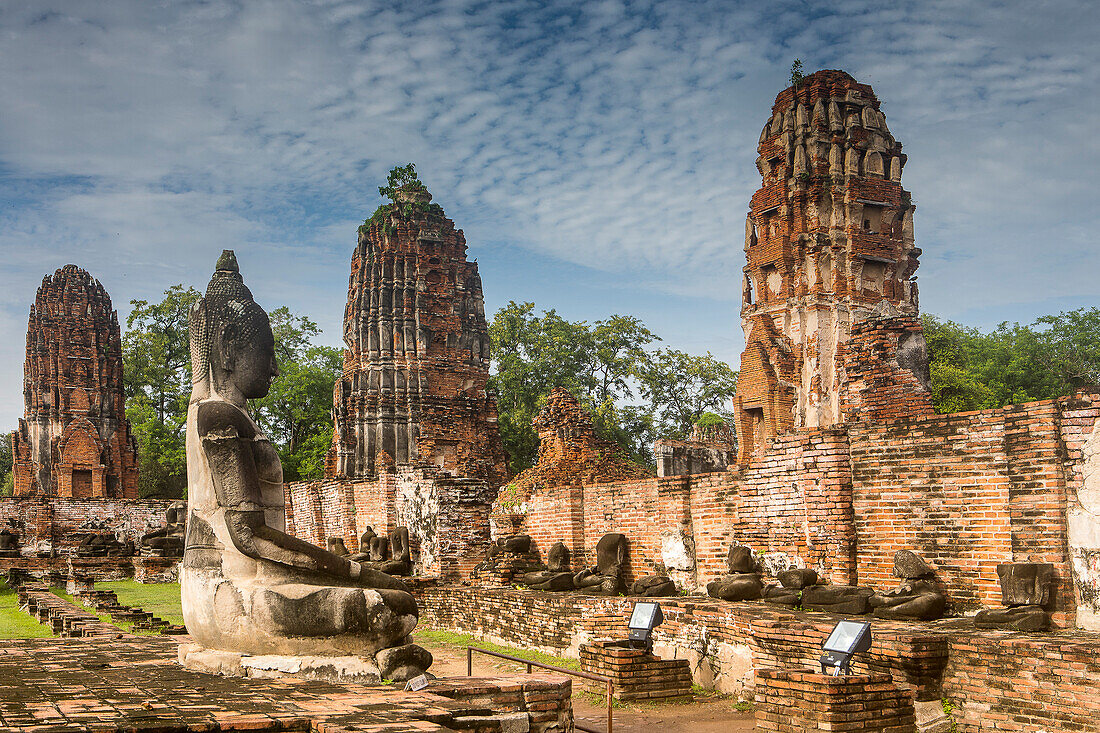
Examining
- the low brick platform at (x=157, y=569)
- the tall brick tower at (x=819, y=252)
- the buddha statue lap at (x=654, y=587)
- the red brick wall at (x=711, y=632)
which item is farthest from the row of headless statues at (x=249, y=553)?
the tall brick tower at (x=819, y=252)

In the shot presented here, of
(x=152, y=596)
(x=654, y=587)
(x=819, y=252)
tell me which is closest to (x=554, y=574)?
(x=654, y=587)

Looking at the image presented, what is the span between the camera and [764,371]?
75.3 feet

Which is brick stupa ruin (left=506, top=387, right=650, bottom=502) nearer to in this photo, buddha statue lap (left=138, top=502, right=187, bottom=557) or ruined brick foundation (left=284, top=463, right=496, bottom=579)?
ruined brick foundation (left=284, top=463, right=496, bottom=579)

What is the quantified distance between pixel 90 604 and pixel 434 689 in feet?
35.4

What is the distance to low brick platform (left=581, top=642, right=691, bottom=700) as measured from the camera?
8414mm

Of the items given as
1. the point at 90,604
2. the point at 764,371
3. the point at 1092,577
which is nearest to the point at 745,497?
the point at 1092,577

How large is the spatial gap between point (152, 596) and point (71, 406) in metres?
16.4

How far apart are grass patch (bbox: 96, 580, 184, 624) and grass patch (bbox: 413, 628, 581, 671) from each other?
3.13 metres

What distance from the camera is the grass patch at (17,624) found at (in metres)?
10.8

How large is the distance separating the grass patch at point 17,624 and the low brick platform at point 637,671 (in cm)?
578

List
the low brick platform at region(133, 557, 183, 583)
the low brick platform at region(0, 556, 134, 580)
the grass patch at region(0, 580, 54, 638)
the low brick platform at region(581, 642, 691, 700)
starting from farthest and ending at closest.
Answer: the low brick platform at region(0, 556, 134, 580) < the low brick platform at region(133, 557, 183, 583) < the grass patch at region(0, 580, 54, 638) < the low brick platform at region(581, 642, 691, 700)

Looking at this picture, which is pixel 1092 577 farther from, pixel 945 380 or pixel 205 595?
pixel 945 380

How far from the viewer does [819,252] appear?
2312 centimetres

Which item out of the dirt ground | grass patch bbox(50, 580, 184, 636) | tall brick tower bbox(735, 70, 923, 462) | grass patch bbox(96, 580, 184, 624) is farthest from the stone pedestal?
tall brick tower bbox(735, 70, 923, 462)
